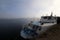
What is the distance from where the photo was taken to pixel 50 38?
18.4m

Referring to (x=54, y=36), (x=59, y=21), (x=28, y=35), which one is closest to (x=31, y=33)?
(x=28, y=35)

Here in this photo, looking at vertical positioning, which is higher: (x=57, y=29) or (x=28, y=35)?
(x=57, y=29)

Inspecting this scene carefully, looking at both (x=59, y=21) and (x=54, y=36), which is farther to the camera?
(x=59, y=21)

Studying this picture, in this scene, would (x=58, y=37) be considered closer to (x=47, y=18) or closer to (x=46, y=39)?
(x=46, y=39)

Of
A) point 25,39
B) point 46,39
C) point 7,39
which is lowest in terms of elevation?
point 7,39

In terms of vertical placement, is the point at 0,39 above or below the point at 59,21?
below

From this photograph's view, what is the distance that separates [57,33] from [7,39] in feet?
116

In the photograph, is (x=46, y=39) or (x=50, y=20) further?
(x=50, y=20)

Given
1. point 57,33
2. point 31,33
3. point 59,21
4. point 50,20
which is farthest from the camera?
point 50,20

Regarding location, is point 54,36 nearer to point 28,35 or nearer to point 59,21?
point 59,21

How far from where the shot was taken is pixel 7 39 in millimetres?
52625

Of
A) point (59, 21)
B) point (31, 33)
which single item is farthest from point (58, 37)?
point (31, 33)

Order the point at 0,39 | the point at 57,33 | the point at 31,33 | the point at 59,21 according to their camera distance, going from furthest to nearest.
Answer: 1. the point at 0,39
2. the point at 31,33
3. the point at 59,21
4. the point at 57,33

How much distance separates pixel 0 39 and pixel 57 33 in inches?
1410
